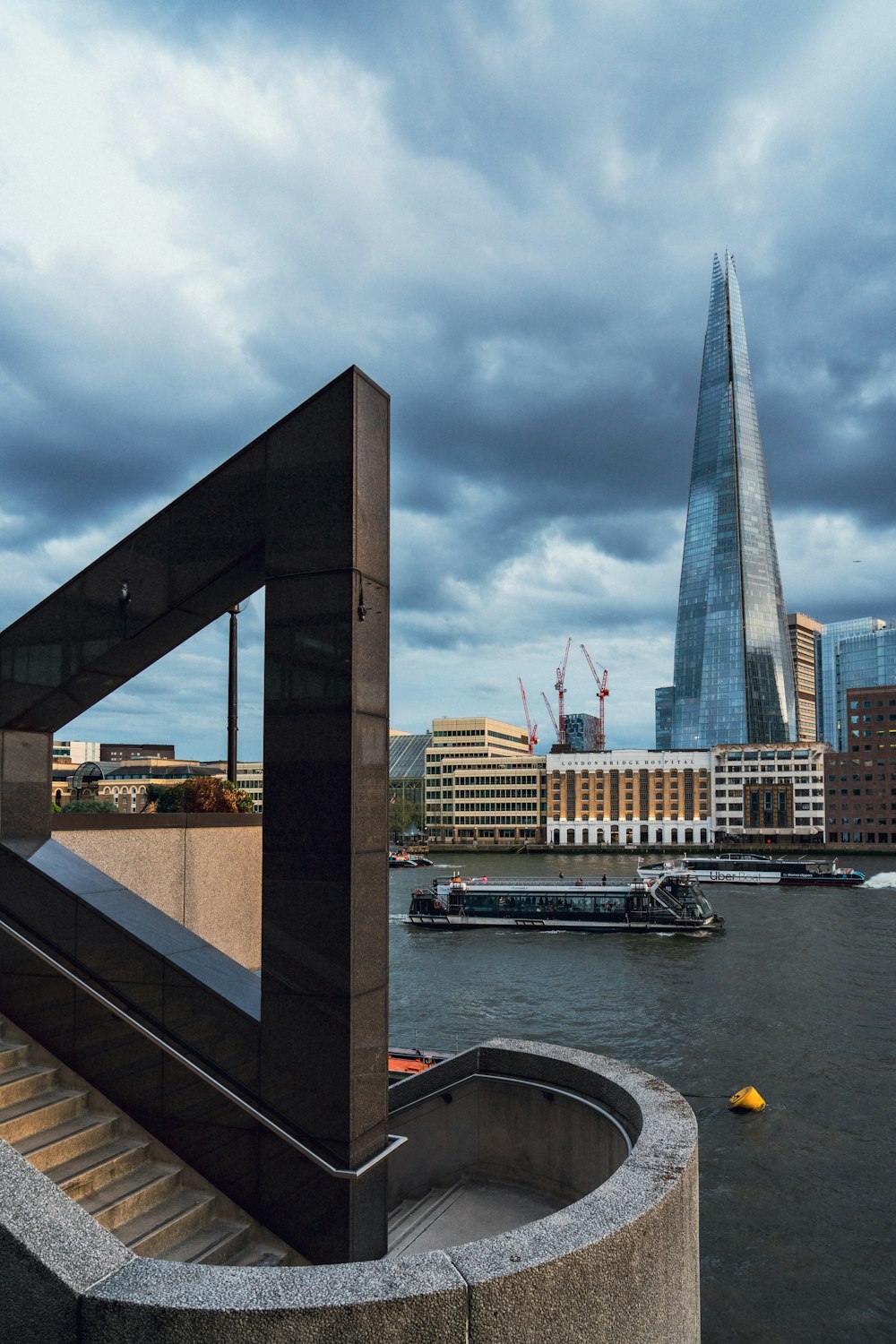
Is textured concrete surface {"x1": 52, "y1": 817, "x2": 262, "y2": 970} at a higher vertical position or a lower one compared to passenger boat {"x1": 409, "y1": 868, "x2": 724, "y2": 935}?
higher

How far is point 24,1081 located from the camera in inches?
294

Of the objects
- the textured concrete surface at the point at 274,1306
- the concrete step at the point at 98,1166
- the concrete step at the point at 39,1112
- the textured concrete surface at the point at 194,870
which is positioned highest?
the textured concrete surface at the point at 194,870

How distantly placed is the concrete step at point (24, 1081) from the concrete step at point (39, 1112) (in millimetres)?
42

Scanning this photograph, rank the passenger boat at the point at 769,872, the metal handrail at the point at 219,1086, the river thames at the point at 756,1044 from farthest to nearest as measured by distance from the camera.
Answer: the passenger boat at the point at 769,872 < the river thames at the point at 756,1044 < the metal handrail at the point at 219,1086

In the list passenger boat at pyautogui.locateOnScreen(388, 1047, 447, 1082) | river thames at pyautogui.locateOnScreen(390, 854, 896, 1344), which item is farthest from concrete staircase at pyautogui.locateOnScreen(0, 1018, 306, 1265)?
passenger boat at pyautogui.locateOnScreen(388, 1047, 447, 1082)

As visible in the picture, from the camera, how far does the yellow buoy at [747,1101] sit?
917 inches

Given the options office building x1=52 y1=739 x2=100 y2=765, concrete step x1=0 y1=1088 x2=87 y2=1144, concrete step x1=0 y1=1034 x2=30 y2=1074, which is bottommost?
concrete step x1=0 y1=1088 x2=87 y2=1144

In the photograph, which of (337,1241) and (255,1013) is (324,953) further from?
(337,1241)

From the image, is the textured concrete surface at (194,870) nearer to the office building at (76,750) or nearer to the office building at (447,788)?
the office building at (76,750)

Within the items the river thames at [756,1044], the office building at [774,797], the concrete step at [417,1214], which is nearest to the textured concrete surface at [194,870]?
the concrete step at [417,1214]

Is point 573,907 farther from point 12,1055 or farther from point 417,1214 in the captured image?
point 12,1055

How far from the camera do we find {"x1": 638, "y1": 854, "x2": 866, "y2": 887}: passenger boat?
8912cm

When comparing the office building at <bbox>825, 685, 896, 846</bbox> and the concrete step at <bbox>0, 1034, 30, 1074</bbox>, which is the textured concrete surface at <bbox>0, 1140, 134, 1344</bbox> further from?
the office building at <bbox>825, 685, 896, 846</bbox>

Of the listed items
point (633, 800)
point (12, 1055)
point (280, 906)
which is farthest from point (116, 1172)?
point (633, 800)
